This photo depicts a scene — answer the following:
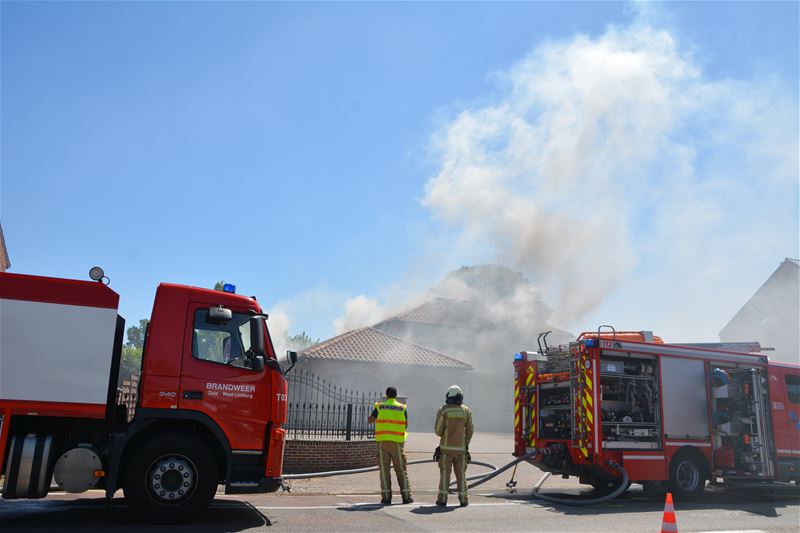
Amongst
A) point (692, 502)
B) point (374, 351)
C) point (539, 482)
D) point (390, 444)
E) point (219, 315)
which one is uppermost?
point (374, 351)

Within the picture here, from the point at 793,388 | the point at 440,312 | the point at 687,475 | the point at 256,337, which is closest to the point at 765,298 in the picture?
the point at 440,312

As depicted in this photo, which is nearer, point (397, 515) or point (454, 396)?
point (397, 515)

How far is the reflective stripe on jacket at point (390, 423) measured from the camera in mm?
8609

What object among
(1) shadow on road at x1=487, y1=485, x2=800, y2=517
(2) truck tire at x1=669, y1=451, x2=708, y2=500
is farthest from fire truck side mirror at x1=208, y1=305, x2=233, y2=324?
(2) truck tire at x1=669, y1=451, x2=708, y2=500

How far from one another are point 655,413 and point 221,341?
23.7 ft

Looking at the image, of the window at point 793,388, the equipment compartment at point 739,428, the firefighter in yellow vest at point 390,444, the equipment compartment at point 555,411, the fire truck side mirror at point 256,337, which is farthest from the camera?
the window at point 793,388

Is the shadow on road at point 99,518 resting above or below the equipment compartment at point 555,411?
below

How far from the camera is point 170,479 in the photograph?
6.56 meters

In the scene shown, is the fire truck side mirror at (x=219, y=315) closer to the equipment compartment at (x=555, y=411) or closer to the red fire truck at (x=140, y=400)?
the red fire truck at (x=140, y=400)

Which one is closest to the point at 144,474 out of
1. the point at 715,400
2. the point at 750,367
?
the point at 715,400

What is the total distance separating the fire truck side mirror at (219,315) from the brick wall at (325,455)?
16.4 ft

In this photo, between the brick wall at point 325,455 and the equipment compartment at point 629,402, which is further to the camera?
the brick wall at point 325,455

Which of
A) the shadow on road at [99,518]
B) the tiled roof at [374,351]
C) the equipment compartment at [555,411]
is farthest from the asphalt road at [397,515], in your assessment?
the tiled roof at [374,351]

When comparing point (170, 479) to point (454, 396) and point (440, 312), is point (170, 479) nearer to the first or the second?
point (454, 396)
